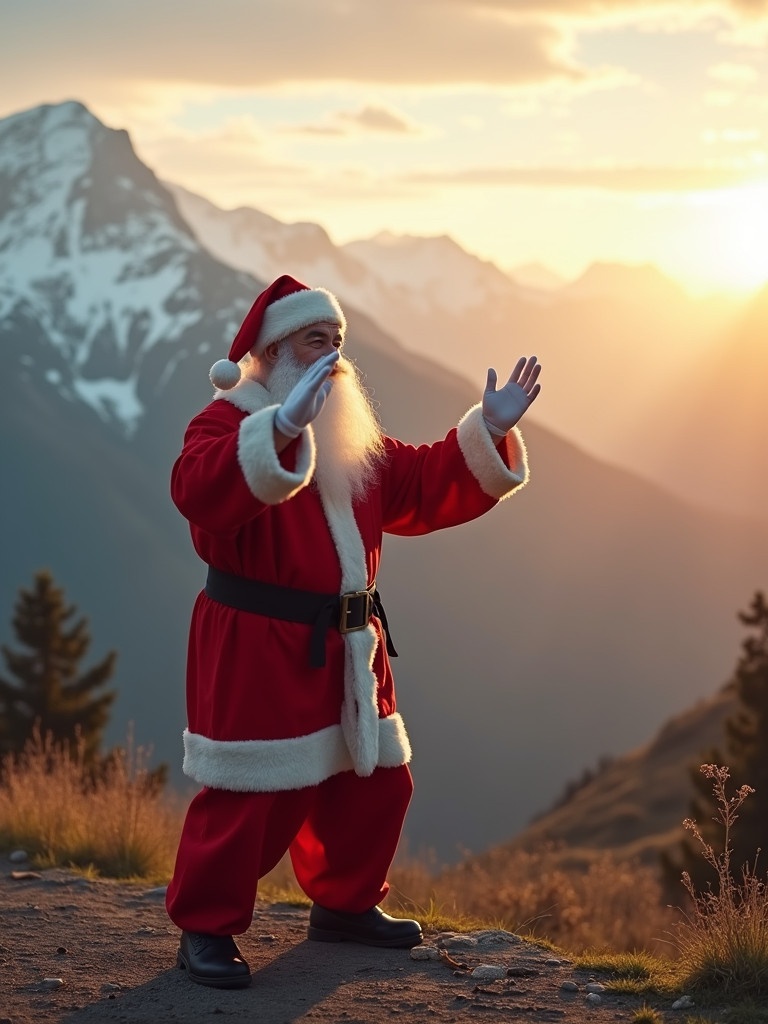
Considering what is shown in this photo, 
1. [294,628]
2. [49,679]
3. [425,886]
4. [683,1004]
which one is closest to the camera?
[683,1004]

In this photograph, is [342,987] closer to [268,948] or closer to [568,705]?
[268,948]

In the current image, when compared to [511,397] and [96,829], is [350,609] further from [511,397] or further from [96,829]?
[96,829]

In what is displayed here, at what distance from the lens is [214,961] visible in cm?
385

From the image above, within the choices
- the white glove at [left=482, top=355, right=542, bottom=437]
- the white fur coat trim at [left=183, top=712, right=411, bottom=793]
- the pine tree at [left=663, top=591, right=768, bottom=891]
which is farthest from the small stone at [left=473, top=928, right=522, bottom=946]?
the pine tree at [left=663, top=591, right=768, bottom=891]

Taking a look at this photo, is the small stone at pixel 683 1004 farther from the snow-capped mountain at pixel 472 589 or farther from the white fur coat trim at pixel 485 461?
the snow-capped mountain at pixel 472 589

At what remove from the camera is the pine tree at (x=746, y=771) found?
14.2 metres

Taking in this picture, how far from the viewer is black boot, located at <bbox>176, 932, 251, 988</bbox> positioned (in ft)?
12.5

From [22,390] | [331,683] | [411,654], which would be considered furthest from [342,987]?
[22,390]

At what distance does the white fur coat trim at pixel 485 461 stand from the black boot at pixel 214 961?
1.64 metres

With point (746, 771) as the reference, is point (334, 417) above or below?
above

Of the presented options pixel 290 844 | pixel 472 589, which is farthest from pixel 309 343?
pixel 472 589

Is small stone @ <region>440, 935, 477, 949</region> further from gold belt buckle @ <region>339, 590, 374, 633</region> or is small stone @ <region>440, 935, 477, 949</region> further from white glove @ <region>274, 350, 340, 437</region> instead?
white glove @ <region>274, 350, 340, 437</region>

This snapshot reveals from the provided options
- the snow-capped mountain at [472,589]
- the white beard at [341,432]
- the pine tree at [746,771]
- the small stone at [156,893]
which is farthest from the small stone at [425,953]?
the snow-capped mountain at [472,589]

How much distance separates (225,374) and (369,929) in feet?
6.15
